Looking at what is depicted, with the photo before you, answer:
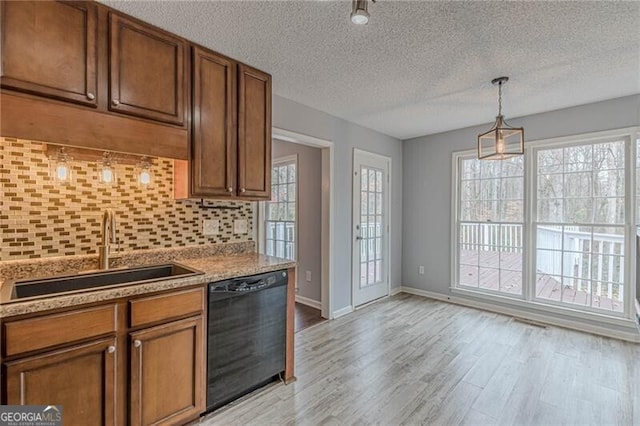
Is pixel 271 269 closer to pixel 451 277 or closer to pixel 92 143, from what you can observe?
pixel 92 143

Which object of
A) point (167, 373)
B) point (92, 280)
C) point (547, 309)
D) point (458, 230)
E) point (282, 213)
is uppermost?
point (282, 213)

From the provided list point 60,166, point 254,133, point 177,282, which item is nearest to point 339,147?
point 254,133

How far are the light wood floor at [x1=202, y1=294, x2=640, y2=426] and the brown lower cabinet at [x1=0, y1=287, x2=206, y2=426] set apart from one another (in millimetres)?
374

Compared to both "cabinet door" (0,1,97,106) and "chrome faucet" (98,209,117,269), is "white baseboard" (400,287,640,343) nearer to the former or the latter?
"chrome faucet" (98,209,117,269)

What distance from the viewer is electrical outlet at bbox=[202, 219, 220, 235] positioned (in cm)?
250

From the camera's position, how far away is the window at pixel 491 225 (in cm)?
379

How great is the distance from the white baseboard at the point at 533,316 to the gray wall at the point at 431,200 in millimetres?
90

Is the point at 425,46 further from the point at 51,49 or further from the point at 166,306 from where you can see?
the point at 166,306

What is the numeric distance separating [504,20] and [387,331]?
283 cm

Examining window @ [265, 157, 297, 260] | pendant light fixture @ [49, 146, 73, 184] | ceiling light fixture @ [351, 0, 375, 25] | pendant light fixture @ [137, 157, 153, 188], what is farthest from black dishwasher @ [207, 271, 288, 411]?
window @ [265, 157, 297, 260]

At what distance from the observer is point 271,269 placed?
2156 mm

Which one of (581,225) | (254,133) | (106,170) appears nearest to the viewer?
(106,170)

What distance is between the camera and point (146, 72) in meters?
1.86

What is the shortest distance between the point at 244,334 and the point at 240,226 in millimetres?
1020
